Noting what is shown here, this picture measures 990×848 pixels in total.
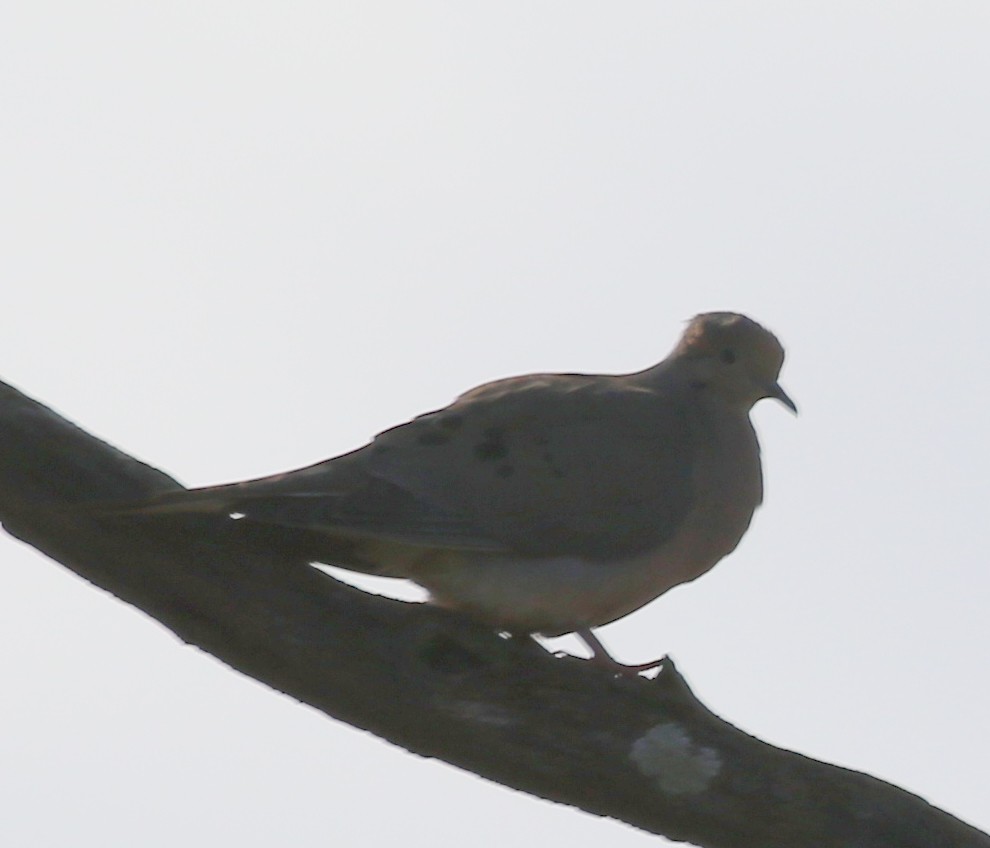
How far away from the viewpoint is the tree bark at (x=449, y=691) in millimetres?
3723

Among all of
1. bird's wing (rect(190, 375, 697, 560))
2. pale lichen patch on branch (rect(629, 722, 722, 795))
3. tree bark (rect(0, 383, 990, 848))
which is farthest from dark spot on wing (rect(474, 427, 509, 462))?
pale lichen patch on branch (rect(629, 722, 722, 795))

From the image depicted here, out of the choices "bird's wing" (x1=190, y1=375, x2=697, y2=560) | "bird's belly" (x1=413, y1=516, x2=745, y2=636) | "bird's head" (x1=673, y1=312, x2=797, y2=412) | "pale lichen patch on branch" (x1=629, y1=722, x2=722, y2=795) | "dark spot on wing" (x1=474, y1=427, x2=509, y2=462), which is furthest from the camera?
"bird's head" (x1=673, y1=312, x2=797, y2=412)

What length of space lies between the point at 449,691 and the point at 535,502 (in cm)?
105

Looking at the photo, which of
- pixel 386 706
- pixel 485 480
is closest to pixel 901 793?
pixel 386 706

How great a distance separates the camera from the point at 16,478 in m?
3.80

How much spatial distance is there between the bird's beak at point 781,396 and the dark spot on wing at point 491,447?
135 cm

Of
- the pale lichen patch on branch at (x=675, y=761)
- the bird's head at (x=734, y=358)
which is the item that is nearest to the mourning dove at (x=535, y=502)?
the bird's head at (x=734, y=358)

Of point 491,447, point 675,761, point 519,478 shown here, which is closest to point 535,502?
point 519,478

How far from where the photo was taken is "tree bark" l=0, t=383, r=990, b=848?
147 inches

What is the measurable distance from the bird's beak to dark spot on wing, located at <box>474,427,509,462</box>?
135 centimetres

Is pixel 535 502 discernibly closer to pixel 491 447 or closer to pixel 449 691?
pixel 491 447

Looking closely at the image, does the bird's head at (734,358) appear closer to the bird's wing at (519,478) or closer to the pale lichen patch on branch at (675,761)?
the bird's wing at (519,478)

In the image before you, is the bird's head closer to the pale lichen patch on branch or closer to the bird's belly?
the bird's belly

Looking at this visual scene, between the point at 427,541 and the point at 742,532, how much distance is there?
46.1 inches
